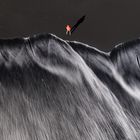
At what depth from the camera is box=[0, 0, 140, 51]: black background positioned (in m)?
1.11

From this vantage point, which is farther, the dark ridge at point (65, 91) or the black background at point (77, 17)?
the black background at point (77, 17)

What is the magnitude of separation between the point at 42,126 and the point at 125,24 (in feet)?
1.64

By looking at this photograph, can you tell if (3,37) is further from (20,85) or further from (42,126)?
(42,126)

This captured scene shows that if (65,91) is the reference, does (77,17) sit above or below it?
above

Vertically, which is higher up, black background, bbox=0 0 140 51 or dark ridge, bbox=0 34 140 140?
black background, bbox=0 0 140 51

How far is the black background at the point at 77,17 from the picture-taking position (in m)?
1.11

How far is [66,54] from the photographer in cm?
116

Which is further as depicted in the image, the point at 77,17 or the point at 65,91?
the point at 77,17

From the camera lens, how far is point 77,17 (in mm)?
1214

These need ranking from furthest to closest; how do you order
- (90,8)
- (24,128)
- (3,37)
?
(90,8) → (3,37) → (24,128)

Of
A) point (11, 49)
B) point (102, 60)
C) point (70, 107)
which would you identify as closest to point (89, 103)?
point (70, 107)

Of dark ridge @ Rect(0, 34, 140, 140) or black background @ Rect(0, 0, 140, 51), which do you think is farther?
black background @ Rect(0, 0, 140, 51)

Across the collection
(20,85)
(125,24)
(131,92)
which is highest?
(125,24)

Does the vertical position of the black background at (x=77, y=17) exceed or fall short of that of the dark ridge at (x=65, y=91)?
it exceeds it
